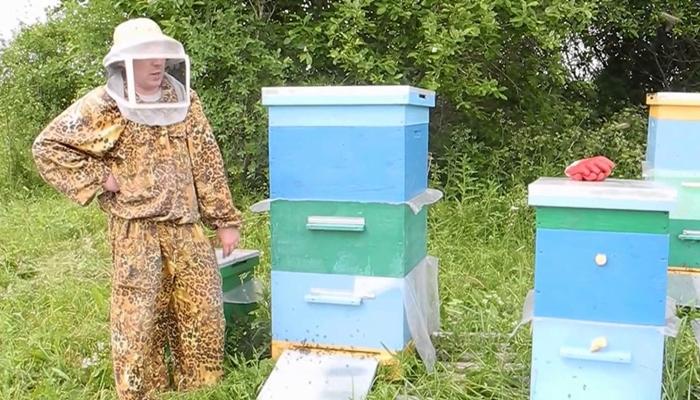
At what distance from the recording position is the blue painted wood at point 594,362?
2.27 meters

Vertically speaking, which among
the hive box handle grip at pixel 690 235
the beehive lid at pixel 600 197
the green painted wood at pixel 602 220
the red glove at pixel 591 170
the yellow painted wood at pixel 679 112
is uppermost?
the yellow painted wood at pixel 679 112

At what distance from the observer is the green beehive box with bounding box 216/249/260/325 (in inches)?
133

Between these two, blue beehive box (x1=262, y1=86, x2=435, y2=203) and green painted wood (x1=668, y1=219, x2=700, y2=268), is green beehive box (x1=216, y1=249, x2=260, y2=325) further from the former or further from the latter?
green painted wood (x1=668, y1=219, x2=700, y2=268)

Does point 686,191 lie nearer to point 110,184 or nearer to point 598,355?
point 598,355

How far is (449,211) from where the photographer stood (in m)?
5.37

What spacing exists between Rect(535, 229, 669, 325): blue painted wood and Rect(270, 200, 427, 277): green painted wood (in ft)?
1.90

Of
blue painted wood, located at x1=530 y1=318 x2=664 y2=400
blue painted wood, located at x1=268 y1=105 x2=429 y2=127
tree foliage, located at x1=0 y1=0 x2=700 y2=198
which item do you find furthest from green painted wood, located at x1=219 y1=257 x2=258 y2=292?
tree foliage, located at x1=0 y1=0 x2=700 y2=198

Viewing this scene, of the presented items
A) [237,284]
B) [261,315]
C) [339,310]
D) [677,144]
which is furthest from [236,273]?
[677,144]

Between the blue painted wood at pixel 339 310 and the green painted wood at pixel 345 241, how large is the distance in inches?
1.4

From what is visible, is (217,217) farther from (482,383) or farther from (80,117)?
(482,383)

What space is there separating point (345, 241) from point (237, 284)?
2.84 ft

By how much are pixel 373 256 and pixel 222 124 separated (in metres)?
3.18

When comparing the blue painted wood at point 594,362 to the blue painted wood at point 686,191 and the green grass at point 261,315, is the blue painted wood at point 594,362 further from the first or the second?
the blue painted wood at point 686,191

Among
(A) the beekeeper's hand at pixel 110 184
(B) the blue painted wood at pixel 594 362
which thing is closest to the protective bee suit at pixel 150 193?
(A) the beekeeper's hand at pixel 110 184
